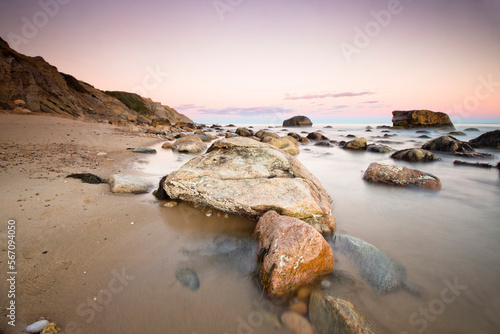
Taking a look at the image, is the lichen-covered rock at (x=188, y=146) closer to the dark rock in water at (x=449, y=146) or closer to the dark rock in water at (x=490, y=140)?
the dark rock in water at (x=449, y=146)

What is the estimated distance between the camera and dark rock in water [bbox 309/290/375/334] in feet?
6.01

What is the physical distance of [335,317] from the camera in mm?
1908

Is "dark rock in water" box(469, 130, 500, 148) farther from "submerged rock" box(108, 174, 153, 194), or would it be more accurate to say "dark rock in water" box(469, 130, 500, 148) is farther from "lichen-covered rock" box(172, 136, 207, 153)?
"submerged rock" box(108, 174, 153, 194)

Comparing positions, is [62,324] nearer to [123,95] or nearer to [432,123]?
[432,123]

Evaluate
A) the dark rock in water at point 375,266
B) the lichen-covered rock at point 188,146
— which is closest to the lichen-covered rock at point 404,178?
the dark rock in water at point 375,266

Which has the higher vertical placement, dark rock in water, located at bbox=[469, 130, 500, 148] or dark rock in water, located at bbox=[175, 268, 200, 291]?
dark rock in water, located at bbox=[469, 130, 500, 148]

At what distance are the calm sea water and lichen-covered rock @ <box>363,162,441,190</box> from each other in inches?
44.8

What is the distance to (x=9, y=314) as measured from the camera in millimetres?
1794

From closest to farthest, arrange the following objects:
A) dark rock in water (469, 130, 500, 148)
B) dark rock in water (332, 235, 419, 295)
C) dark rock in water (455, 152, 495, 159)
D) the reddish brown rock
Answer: the reddish brown rock → dark rock in water (332, 235, 419, 295) → dark rock in water (455, 152, 495, 159) → dark rock in water (469, 130, 500, 148)

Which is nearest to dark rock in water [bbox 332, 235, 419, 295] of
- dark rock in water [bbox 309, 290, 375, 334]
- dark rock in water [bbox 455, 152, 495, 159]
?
dark rock in water [bbox 309, 290, 375, 334]

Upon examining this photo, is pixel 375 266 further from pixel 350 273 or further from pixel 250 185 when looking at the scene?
pixel 250 185

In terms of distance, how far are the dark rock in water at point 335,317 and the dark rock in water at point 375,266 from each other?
602 mm

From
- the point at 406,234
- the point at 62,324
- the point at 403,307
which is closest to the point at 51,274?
the point at 62,324

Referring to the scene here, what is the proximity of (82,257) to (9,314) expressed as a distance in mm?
808
